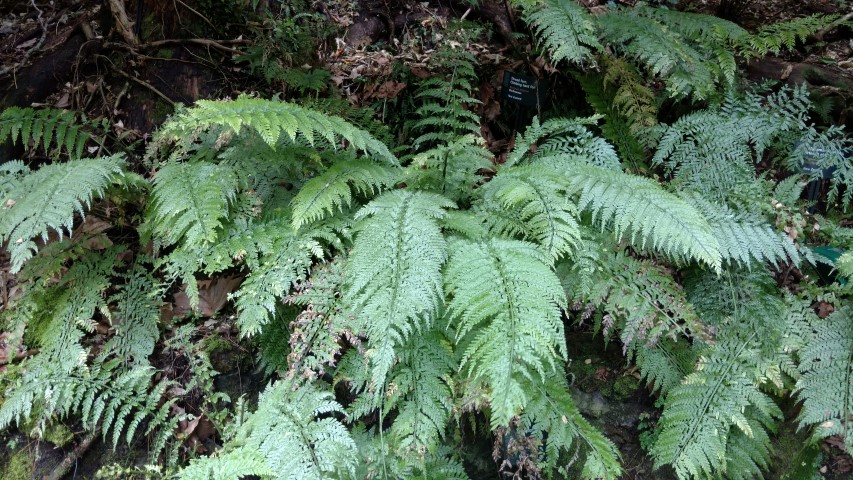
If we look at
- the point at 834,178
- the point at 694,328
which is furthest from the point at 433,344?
the point at 834,178

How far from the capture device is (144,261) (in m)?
Answer: 2.98

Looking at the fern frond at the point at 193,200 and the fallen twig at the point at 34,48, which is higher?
the fallen twig at the point at 34,48

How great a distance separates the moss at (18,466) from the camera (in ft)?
8.95

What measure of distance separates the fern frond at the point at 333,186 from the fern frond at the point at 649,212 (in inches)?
35.7

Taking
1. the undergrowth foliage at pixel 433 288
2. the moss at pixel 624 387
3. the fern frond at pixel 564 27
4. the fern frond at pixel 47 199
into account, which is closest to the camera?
the undergrowth foliage at pixel 433 288

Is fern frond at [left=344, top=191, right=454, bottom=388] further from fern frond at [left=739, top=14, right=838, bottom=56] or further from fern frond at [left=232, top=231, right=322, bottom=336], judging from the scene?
fern frond at [left=739, top=14, right=838, bottom=56]

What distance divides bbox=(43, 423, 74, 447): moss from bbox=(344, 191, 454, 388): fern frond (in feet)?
5.31

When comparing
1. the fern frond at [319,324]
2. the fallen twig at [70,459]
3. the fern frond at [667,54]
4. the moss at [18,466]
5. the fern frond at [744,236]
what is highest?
the fern frond at [667,54]

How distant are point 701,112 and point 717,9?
1.52 meters

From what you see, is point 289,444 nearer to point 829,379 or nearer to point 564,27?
point 829,379

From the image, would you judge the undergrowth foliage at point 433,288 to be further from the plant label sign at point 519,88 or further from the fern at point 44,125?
the plant label sign at point 519,88

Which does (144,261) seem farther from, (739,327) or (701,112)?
(701,112)

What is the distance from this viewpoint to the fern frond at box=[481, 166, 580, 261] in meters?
2.35

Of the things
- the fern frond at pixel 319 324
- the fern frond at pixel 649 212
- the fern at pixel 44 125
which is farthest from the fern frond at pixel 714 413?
the fern at pixel 44 125
